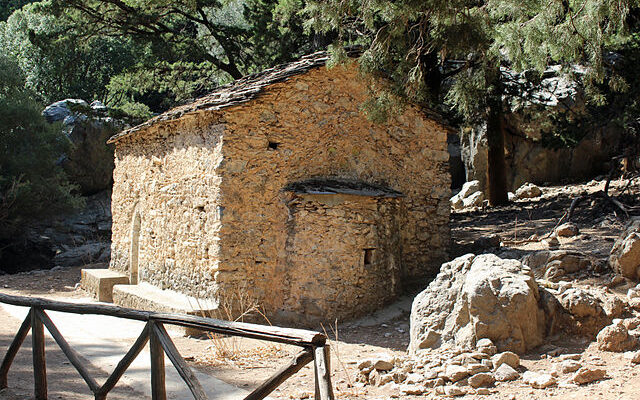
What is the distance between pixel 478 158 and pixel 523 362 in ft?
45.5

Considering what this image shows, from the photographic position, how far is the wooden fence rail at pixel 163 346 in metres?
3.40

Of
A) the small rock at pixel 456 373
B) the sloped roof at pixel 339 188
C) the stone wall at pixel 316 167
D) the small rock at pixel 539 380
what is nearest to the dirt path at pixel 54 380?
the stone wall at pixel 316 167

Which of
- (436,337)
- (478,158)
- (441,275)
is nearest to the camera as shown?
(436,337)

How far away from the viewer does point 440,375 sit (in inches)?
212

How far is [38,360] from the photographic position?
4809mm

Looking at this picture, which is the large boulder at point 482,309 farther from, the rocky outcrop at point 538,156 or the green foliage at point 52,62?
the green foliage at point 52,62

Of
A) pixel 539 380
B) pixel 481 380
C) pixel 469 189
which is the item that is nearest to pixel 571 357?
pixel 539 380

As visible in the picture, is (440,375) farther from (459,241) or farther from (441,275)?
(459,241)

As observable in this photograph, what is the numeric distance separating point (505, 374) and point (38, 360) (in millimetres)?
4356

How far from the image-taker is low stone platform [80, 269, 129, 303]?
11086 millimetres

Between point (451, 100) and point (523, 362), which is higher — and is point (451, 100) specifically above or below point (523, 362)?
above

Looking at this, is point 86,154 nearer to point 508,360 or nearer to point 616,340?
→ point 508,360

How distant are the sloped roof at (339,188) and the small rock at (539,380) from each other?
4134 mm

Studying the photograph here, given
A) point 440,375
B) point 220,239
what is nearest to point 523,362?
point 440,375
